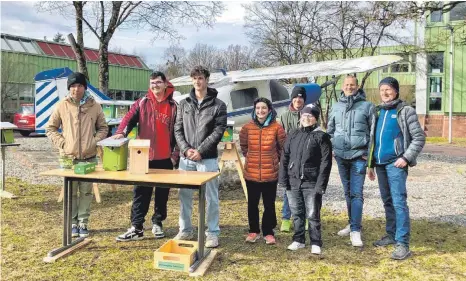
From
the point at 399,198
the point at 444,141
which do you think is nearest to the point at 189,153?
the point at 399,198

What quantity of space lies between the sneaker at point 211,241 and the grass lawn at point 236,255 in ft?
0.43

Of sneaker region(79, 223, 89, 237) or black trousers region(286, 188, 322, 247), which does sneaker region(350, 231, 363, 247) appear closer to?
black trousers region(286, 188, 322, 247)

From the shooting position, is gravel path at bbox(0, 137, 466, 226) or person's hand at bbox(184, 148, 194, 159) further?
gravel path at bbox(0, 137, 466, 226)

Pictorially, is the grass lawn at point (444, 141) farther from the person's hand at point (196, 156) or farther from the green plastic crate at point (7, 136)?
the green plastic crate at point (7, 136)

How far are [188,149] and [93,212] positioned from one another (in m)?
2.50

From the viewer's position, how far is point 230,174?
7918 millimetres

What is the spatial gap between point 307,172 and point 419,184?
538 centimetres

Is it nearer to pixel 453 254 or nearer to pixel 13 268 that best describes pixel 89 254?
pixel 13 268

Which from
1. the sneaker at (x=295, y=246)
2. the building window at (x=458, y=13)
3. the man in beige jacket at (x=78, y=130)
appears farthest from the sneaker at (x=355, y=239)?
the building window at (x=458, y=13)

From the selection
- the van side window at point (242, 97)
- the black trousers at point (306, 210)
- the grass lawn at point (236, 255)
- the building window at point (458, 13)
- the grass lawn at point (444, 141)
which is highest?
the building window at point (458, 13)

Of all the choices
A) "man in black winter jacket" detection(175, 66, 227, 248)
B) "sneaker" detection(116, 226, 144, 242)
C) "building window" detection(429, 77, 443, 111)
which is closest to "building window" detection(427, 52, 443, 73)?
"building window" detection(429, 77, 443, 111)

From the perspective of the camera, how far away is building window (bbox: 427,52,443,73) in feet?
78.2

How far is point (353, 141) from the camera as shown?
4.60 metres

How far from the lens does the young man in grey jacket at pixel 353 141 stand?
460 centimetres
